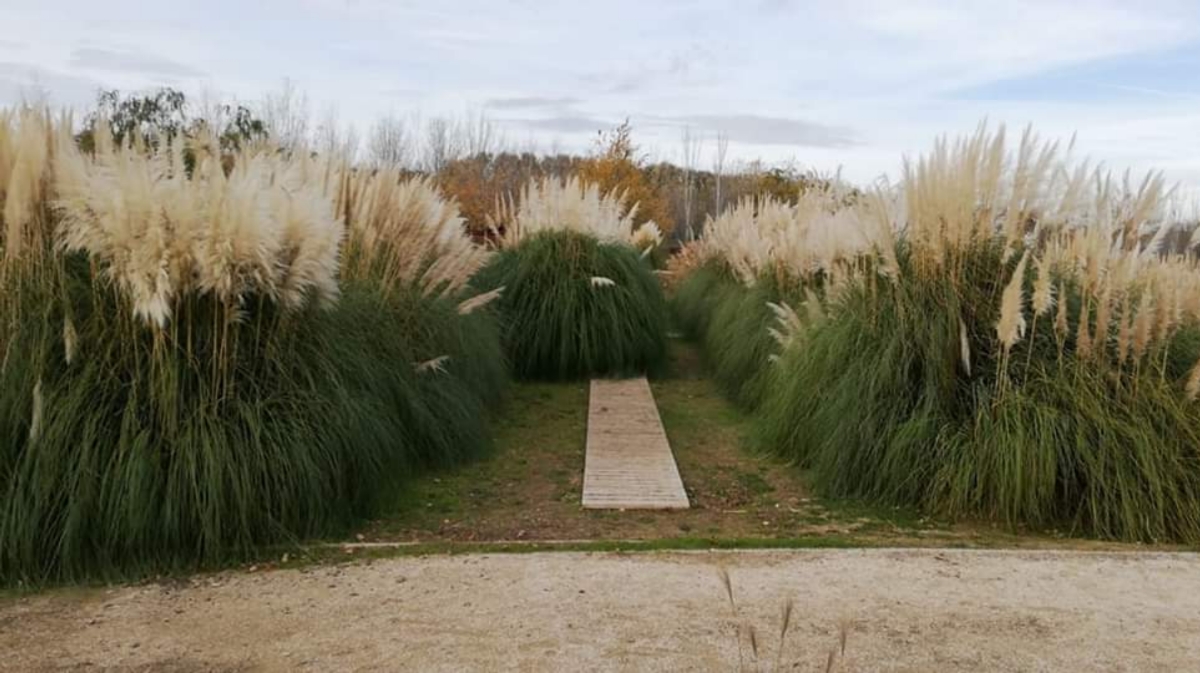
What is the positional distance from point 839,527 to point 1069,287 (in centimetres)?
187

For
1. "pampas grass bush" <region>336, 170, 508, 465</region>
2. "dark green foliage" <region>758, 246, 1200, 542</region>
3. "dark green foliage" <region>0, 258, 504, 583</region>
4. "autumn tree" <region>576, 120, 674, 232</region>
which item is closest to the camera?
"dark green foliage" <region>0, 258, 504, 583</region>

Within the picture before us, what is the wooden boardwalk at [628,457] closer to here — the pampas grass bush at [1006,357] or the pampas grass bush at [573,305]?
the pampas grass bush at [573,305]

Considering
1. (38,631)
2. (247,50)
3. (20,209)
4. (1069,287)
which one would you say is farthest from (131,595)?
(247,50)

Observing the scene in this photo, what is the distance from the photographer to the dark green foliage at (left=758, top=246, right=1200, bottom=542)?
3887 mm

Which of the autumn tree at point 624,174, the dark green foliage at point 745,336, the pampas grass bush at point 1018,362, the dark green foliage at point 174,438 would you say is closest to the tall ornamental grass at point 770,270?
the dark green foliage at point 745,336

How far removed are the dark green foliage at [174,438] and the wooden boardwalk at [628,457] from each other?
114 cm

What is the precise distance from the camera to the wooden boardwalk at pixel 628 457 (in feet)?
14.6

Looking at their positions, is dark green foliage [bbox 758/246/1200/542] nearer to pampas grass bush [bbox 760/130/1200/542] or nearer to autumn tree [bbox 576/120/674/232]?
pampas grass bush [bbox 760/130/1200/542]

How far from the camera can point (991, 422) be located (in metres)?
Answer: 4.08

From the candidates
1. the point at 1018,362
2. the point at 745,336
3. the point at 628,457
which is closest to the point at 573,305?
the point at 745,336

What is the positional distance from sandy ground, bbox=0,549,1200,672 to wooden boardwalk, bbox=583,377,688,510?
1.05 meters

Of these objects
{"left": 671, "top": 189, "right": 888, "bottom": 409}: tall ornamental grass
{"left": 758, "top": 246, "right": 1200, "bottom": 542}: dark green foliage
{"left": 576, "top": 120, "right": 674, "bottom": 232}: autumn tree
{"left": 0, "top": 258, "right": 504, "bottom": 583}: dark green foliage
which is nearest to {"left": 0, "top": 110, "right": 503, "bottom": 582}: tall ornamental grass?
{"left": 0, "top": 258, "right": 504, "bottom": 583}: dark green foliage

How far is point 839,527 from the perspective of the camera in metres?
4.04

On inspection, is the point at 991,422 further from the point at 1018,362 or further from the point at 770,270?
the point at 770,270
